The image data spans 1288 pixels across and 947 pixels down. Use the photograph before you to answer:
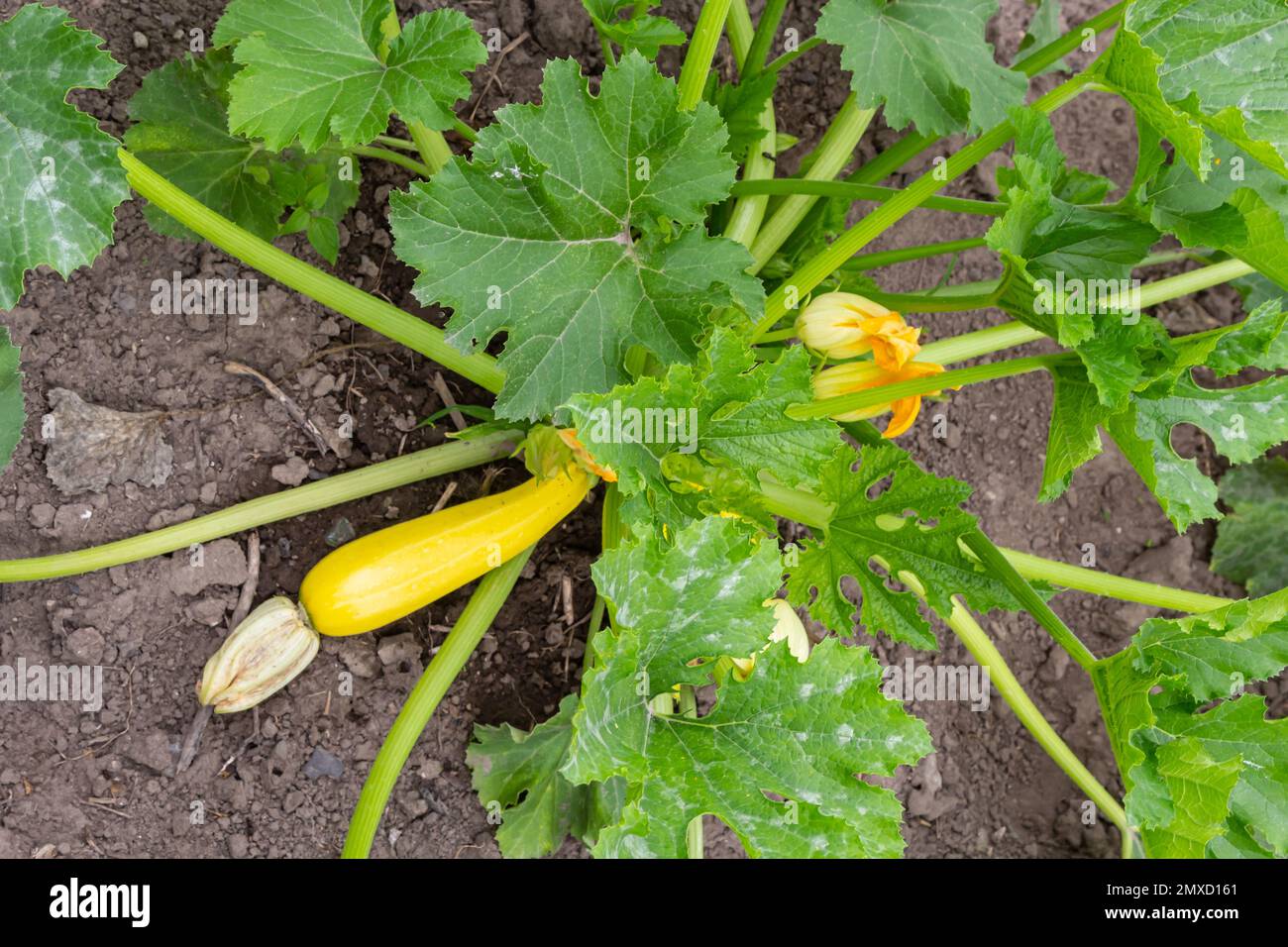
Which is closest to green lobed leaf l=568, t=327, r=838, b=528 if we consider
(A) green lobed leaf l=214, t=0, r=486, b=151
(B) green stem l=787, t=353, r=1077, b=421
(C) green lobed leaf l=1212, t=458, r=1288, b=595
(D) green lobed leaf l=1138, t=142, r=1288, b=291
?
(B) green stem l=787, t=353, r=1077, b=421

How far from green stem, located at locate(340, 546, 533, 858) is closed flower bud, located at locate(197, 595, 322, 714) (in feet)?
0.86

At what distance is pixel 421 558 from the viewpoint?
2.17 meters

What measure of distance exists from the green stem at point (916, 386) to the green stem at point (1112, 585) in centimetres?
59

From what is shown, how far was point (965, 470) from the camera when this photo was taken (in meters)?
2.85

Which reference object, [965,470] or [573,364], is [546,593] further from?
[965,470]

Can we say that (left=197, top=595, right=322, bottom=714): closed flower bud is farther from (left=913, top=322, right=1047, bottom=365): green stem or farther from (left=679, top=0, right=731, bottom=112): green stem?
(left=913, top=322, right=1047, bottom=365): green stem

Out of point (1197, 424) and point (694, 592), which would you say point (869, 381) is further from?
point (694, 592)

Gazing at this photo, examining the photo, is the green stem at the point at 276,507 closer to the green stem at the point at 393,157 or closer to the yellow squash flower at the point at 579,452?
the yellow squash flower at the point at 579,452

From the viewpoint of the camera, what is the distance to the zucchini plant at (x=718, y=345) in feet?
5.33

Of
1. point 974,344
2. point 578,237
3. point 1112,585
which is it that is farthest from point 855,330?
point 1112,585

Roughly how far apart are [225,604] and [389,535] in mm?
408

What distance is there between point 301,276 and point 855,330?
104cm

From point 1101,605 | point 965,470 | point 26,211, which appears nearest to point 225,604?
point 26,211

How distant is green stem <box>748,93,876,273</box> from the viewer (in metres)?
2.35
